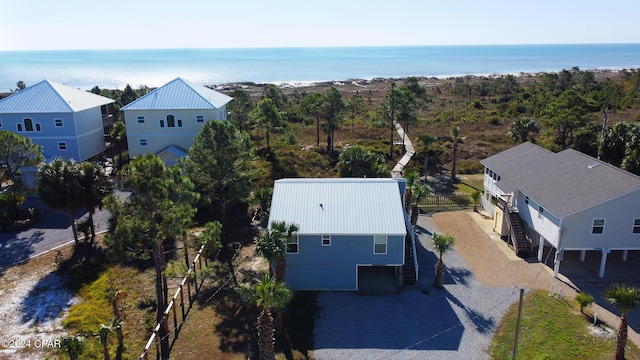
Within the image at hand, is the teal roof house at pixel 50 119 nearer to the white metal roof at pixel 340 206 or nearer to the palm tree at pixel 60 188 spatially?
the palm tree at pixel 60 188

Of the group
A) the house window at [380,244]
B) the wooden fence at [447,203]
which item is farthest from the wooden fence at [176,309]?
the wooden fence at [447,203]

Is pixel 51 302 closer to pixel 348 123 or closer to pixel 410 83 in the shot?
pixel 348 123

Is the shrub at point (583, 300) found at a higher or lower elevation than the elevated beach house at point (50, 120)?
lower

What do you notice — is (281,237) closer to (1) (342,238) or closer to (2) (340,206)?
(1) (342,238)

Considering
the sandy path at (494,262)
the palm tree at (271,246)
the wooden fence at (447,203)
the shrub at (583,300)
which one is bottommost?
Answer: the sandy path at (494,262)

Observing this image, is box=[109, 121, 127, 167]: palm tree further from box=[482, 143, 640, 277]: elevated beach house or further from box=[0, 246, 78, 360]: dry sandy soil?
box=[482, 143, 640, 277]: elevated beach house

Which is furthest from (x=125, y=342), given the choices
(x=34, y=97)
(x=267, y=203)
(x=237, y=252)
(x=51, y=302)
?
(x=34, y=97)
